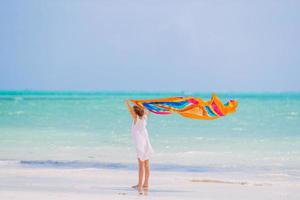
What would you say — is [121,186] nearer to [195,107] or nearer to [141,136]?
[141,136]

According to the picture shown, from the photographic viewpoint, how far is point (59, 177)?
12094mm

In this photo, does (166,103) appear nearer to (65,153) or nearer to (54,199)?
(54,199)

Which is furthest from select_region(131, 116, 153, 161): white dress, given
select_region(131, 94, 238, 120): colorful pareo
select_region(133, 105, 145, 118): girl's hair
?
select_region(131, 94, 238, 120): colorful pareo

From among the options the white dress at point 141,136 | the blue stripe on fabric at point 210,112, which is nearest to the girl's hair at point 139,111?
the white dress at point 141,136

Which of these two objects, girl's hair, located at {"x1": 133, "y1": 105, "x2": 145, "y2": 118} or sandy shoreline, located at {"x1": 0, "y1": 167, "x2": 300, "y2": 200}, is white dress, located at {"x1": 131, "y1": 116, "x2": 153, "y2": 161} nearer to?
girl's hair, located at {"x1": 133, "y1": 105, "x2": 145, "y2": 118}

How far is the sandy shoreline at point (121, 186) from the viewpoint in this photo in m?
9.80

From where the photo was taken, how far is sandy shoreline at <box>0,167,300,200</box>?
980 cm

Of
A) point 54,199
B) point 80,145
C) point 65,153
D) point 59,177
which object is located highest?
point 80,145

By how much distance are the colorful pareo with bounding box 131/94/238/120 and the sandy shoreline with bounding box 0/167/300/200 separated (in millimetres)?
1251

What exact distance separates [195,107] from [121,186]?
1863mm

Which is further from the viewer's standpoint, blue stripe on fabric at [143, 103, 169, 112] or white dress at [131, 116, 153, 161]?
blue stripe on fabric at [143, 103, 169, 112]

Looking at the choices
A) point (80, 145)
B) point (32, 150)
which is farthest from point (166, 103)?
point (80, 145)

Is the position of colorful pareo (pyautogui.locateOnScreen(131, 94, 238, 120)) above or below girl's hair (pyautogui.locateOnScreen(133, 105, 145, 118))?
above

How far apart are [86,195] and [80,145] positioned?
11.5 metres
